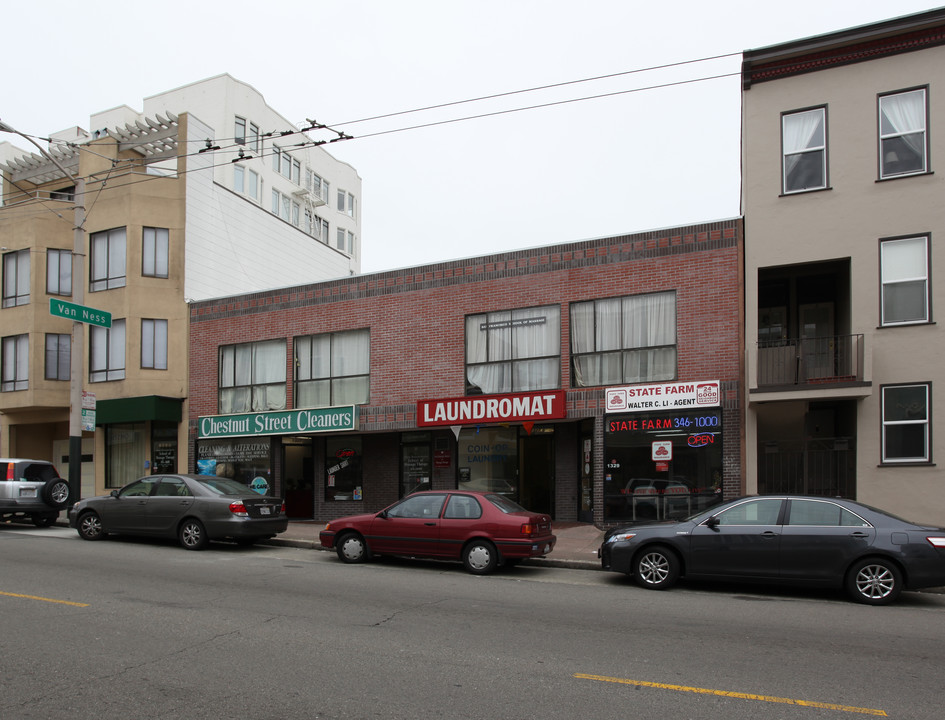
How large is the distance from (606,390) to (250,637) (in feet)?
36.4

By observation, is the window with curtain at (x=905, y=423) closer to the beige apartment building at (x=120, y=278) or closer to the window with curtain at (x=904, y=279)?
the window with curtain at (x=904, y=279)

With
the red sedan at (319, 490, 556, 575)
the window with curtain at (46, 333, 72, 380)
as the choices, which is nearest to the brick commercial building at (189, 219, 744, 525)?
the red sedan at (319, 490, 556, 575)

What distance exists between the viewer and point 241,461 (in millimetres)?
22359

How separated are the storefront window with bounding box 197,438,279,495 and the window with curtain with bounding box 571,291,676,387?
9.29m

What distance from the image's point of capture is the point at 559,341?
721 inches

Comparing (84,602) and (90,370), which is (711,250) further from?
(90,370)

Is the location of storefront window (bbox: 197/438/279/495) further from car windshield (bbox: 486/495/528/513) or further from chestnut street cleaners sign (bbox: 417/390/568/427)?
car windshield (bbox: 486/495/528/513)

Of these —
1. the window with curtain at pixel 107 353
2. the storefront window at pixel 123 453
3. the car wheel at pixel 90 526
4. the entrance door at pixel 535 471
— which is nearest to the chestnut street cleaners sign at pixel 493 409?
the entrance door at pixel 535 471

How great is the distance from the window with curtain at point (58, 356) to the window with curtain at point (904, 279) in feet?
76.0

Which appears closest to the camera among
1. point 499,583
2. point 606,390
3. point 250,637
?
point 250,637

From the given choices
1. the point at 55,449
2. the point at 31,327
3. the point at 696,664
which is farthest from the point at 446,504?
the point at 55,449

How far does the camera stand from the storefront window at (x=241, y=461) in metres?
21.9

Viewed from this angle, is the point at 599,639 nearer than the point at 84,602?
Yes

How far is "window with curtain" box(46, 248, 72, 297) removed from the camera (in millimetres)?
25625
